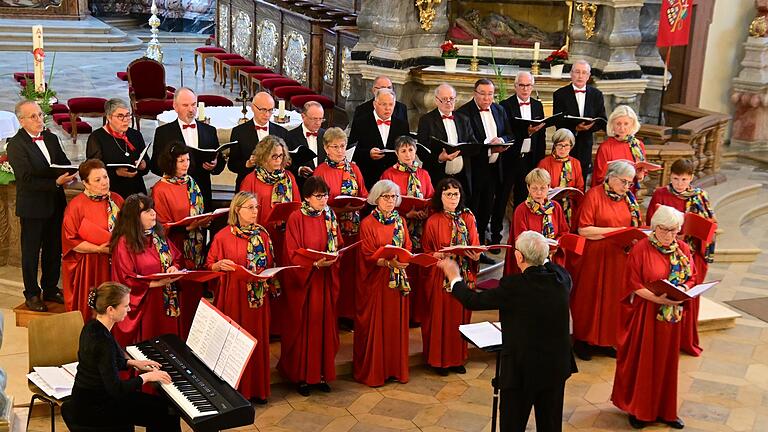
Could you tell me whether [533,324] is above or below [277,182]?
below

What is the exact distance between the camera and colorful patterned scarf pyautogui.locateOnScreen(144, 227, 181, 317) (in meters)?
6.26

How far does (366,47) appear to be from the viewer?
11.5 m

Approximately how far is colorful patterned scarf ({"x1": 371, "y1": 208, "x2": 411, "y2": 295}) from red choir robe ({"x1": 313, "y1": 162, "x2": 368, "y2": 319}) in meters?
0.41

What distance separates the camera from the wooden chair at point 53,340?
5645mm

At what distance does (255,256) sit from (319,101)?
20.8ft

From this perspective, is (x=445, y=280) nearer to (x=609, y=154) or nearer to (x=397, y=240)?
(x=397, y=240)

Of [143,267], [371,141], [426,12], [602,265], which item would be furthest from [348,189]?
[426,12]

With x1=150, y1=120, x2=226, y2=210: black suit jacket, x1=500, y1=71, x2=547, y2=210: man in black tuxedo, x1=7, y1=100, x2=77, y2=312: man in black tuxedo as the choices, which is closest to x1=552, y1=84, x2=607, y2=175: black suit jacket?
x1=500, y1=71, x2=547, y2=210: man in black tuxedo

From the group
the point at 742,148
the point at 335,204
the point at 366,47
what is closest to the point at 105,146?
the point at 335,204

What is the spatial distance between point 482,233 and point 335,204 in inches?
70.0

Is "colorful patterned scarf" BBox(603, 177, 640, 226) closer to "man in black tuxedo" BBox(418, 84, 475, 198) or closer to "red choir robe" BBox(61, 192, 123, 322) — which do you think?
"man in black tuxedo" BBox(418, 84, 475, 198)

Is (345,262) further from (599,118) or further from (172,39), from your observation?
(172,39)

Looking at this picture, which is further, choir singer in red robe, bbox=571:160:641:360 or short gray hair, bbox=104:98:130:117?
choir singer in red robe, bbox=571:160:641:360

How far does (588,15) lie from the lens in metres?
11.3
